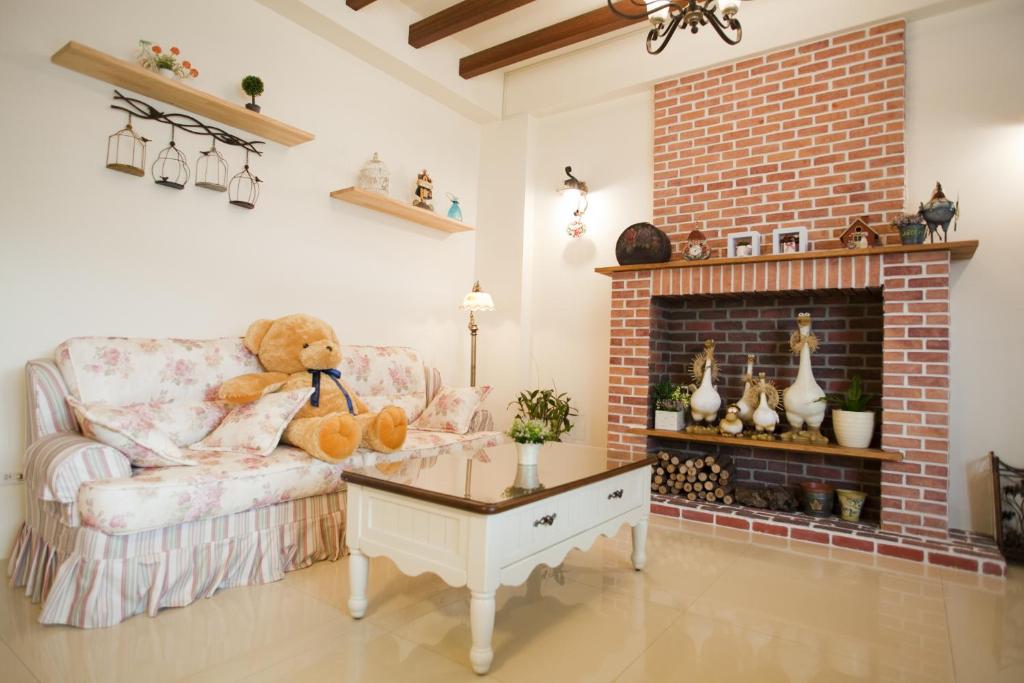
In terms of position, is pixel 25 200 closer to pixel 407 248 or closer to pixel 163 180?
pixel 163 180

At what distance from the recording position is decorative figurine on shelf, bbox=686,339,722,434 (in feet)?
11.8

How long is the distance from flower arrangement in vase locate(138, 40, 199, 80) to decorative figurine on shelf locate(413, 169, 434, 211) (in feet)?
5.45

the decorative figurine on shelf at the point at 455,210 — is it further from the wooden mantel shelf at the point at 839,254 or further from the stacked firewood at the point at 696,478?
the stacked firewood at the point at 696,478

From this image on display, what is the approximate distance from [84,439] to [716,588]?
2.51m

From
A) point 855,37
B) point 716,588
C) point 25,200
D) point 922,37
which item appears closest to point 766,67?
point 855,37

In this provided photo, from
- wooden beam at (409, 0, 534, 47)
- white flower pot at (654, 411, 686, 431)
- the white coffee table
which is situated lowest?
the white coffee table

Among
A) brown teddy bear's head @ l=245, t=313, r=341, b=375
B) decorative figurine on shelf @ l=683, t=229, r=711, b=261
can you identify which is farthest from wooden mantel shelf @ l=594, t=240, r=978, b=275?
brown teddy bear's head @ l=245, t=313, r=341, b=375

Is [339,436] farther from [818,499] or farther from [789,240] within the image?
[789,240]

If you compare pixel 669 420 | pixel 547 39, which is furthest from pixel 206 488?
pixel 547 39

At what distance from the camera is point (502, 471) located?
2232 millimetres

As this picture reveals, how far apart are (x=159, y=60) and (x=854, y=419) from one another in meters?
3.93

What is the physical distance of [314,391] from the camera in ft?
9.48

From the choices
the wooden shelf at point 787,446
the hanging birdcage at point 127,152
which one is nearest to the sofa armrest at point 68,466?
the hanging birdcage at point 127,152

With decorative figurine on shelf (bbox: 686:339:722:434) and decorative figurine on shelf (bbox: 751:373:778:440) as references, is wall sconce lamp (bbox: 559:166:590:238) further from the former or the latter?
decorative figurine on shelf (bbox: 751:373:778:440)
